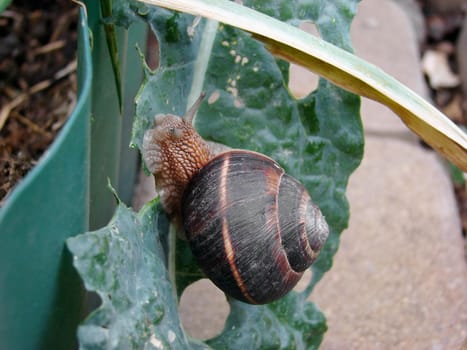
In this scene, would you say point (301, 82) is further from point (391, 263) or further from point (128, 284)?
point (128, 284)

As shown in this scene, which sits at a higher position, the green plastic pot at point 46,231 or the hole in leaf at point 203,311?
the green plastic pot at point 46,231

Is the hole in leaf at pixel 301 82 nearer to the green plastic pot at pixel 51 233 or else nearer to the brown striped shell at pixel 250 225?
the brown striped shell at pixel 250 225

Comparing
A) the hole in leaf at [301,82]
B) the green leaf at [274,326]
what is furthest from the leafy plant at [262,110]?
the hole in leaf at [301,82]

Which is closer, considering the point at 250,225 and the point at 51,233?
the point at 51,233

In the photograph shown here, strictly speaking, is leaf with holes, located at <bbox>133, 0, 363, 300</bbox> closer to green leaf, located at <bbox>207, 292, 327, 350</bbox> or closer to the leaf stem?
the leaf stem

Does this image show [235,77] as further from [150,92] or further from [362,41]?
[362,41]

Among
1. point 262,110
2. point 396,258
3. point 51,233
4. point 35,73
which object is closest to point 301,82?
point 396,258

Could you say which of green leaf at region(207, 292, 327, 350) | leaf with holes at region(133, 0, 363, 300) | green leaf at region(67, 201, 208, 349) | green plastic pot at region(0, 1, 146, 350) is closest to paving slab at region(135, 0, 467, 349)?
green leaf at region(207, 292, 327, 350)
